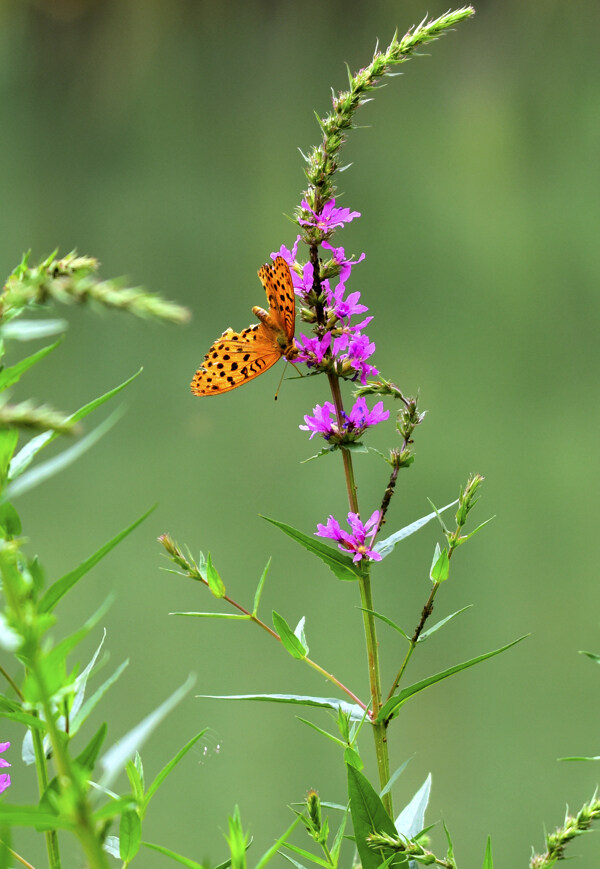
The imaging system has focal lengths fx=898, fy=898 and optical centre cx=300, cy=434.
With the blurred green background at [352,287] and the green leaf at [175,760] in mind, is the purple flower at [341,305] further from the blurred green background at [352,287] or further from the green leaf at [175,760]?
the blurred green background at [352,287]

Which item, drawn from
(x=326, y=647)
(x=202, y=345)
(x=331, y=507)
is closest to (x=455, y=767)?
(x=326, y=647)

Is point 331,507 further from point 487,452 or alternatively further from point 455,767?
point 455,767

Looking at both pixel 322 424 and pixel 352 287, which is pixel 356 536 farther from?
pixel 352 287

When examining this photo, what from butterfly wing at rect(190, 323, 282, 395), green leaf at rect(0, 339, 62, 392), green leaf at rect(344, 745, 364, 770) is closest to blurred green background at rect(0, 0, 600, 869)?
butterfly wing at rect(190, 323, 282, 395)

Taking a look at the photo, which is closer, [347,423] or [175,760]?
[175,760]

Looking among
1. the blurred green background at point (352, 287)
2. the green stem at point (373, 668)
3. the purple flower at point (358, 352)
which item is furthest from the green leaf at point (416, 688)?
the blurred green background at point (352, 287)

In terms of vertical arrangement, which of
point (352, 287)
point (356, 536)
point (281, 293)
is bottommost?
point (356, 536)

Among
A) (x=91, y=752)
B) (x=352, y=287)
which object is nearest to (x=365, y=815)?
(x=91, y=752)
